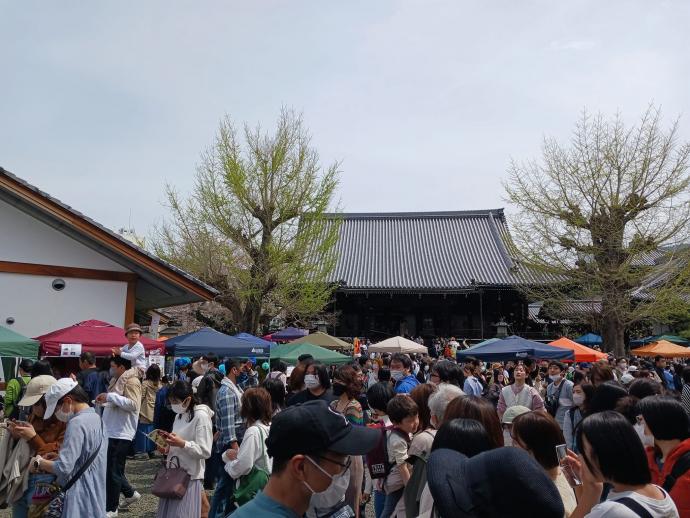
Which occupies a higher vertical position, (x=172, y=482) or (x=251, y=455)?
(x=251, y=455)

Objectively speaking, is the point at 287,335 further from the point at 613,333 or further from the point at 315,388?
the point at 315,388

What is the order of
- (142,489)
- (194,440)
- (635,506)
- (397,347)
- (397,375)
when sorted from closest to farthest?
(635,506) < (194,440) < (142,489) < (397,375) < (397,347)

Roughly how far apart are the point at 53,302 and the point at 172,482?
25.5 ft

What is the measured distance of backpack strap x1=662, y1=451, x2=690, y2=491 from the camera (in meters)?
3.08

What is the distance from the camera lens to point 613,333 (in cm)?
1897

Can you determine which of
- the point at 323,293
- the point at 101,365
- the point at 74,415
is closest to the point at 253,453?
the point at 74,415

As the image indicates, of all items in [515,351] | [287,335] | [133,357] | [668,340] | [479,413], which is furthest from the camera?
[668,340]

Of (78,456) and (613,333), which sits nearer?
(78,456)

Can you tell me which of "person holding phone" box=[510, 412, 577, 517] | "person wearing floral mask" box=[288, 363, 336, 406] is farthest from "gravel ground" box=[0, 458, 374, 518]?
"person holding phone" box=[510, 412, 577, 517]

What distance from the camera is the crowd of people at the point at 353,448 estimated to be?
195 cm

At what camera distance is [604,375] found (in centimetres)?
677

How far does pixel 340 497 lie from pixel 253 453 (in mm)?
1442

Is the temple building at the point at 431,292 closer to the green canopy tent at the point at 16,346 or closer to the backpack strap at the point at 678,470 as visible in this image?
the green canopy tent at the point at 16,346

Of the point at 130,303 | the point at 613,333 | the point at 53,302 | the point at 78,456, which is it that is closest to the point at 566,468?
the point at 78,456
